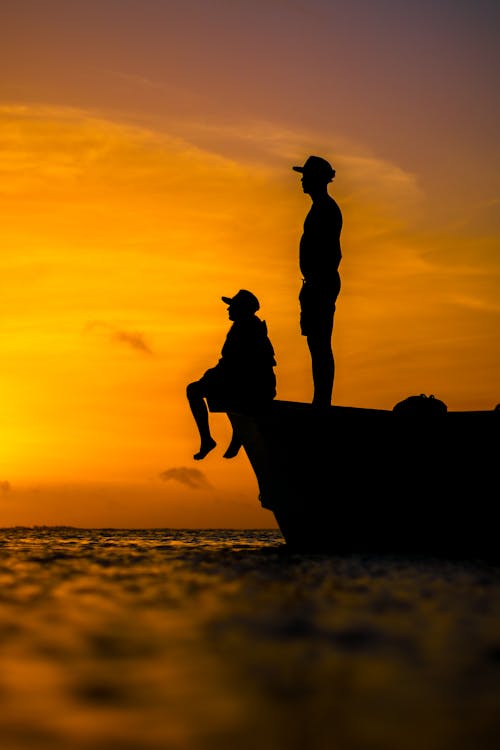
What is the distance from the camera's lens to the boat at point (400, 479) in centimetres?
Answer: 1334

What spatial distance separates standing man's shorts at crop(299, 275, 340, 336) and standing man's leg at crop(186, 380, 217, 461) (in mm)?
1497

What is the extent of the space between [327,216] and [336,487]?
11.0 ft

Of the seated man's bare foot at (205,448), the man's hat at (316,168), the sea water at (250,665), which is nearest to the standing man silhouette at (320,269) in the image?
the man's hat at (316,168)

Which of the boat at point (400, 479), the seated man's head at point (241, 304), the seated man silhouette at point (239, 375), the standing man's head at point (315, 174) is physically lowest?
the boat at point (400, 479)

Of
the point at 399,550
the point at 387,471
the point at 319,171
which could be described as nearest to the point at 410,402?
the point at 387,471

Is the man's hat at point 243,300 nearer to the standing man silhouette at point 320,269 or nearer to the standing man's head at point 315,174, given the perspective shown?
the standing man silhouette at point 320,269

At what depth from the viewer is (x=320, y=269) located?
13.3 metres

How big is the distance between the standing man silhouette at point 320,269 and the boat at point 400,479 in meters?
0.73

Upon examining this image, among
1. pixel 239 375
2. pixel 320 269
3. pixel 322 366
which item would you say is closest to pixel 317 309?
pixel 320 269

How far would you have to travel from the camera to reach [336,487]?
44.0ft

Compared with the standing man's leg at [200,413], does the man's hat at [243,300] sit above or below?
above

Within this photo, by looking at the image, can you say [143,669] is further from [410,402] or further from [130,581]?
[410,402]

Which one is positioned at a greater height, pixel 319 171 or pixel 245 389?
pixel 319 171

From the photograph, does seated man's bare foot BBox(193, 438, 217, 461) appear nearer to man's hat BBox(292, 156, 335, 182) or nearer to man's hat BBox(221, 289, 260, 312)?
man's hat BBox(221, 289, 260, 312)
